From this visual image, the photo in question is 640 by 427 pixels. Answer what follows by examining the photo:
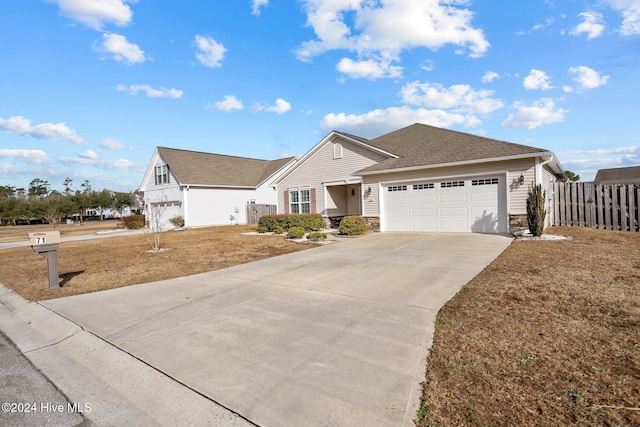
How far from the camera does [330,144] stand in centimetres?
1830

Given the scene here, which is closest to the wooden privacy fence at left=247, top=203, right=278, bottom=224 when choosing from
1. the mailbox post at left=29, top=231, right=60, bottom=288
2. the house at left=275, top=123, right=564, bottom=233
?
the house at left=275, top=123, right=564, bottom=233

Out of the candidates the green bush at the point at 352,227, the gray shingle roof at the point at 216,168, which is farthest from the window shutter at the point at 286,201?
the gray shingle roof at the point at 216,168

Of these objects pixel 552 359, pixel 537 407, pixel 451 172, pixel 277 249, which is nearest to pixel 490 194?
pixel 451 172

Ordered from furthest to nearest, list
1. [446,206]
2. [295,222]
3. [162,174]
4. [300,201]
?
[162,174], [300,201], [295,222], [446,206]

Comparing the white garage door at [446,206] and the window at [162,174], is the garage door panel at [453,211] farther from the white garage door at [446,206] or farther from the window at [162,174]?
the window at [162,174]

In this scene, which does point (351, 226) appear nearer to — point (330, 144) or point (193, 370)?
point (330, 144)

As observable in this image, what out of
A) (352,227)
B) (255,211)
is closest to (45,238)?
(352,227)

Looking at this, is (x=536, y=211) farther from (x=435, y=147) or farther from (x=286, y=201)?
(x=286, y=201)

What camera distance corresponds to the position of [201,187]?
2531 centimetres

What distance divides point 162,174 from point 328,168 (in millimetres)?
15704

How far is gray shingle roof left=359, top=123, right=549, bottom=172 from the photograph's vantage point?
12.5 meters

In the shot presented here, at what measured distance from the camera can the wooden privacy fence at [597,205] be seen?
1221 cm

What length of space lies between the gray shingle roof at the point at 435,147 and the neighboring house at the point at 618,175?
85.7 ft

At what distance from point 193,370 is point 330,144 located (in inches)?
638
